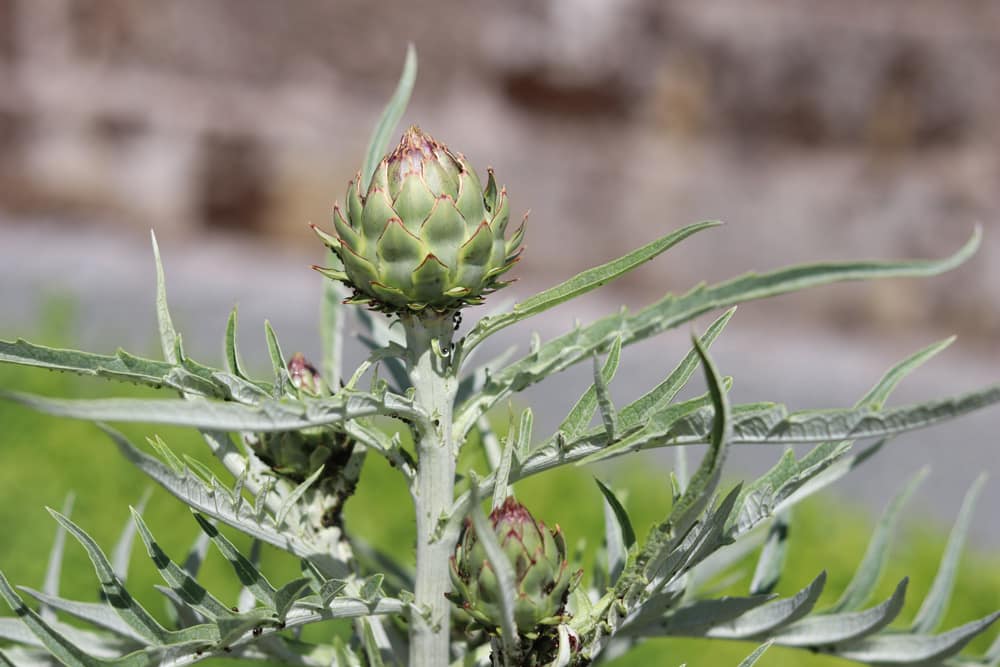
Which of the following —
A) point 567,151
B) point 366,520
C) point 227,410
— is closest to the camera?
point 227,410

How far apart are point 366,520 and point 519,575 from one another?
1.02m

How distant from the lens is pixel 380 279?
364 millimetres

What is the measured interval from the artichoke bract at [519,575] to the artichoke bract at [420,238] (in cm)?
8

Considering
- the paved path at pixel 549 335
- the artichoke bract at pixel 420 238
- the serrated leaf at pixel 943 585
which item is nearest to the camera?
the artichoke bract at pixel 420 238

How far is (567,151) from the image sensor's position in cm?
233

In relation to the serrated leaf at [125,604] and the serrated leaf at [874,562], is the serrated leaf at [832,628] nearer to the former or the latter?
the serrated leaf at [874,562]

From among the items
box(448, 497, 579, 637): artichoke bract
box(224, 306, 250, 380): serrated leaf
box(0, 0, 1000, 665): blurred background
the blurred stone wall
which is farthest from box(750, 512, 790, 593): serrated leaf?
the blurred stone wall

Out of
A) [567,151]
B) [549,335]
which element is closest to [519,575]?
[549,335]

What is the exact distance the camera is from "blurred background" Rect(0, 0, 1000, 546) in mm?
2170

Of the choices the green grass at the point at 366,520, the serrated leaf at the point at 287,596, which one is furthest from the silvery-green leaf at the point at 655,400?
the green grass at the point at 366,520

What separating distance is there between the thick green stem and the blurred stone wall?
1.93m

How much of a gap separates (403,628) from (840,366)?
184cm

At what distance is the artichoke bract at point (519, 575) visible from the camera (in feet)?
1.16

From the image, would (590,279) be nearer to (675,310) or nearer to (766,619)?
(675,310)
